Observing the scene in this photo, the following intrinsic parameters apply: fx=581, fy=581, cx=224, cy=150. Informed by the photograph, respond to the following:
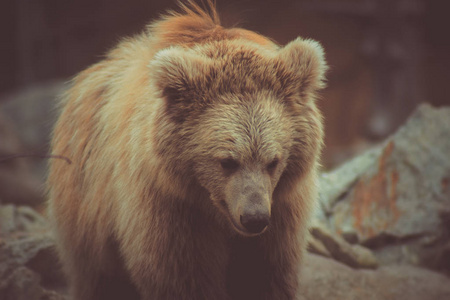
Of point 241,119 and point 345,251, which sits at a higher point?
point 241,119

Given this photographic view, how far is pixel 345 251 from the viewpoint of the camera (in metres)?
4.56

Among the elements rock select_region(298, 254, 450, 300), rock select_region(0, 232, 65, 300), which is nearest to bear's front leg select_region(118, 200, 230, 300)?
rock select_region(0, 232, 65, 300)

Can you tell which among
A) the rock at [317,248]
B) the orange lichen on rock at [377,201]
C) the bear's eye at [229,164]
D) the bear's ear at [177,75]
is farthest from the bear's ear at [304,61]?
the orange lichen on rock at [377,201]

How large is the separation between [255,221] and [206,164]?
16.6 inches

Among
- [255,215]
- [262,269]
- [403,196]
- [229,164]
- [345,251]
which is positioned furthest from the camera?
[403,196]

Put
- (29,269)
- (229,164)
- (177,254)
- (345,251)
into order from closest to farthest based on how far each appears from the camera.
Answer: (229,164)
(177,254)
(29,269)
(345,251)

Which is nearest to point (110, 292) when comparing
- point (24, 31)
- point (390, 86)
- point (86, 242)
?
point (86, 242)

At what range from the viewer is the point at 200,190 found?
3.06 m

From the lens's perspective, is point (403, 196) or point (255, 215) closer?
point (255, 215)

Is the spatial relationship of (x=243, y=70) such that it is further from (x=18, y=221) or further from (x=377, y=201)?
(x=18, y=221)

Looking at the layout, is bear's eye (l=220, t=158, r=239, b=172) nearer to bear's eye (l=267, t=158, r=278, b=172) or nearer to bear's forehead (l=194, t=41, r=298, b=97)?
bear's eye (l=267, t=158, r=278, b=172)

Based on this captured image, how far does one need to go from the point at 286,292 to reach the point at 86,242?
133cm

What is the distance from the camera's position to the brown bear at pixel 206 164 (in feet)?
9.52

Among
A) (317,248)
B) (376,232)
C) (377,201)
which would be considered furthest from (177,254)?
(377,201)
